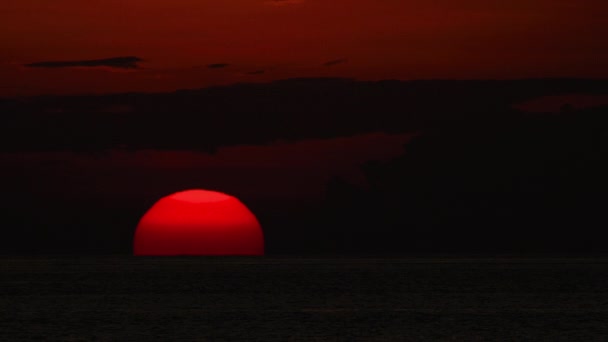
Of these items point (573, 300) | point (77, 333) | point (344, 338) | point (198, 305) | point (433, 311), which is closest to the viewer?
point (344, 338)

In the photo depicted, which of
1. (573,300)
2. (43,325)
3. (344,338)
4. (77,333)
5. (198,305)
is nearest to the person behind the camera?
(344,338)

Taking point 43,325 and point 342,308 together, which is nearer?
point 43,325

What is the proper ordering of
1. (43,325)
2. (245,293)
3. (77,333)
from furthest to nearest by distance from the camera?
(245,293)
(43,325)
(77,333)

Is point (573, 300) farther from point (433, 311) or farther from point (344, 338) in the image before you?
point (344, 338)

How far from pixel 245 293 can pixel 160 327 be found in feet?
119

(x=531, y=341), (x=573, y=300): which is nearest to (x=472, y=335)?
(x=531, y=341)

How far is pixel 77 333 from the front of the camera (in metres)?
43.9

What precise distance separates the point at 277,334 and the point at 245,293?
39.3 meters

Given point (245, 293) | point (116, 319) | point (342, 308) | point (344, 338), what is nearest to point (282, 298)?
point (245, 293)

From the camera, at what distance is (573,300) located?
2862 inches

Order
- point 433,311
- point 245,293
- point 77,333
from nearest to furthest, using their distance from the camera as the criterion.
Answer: point 77,333, point 433,311, point 245,293

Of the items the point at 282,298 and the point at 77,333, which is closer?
the point at 77,333

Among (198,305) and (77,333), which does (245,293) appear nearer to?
(198,305)

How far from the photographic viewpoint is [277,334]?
1708 inches
